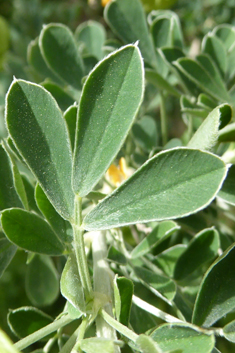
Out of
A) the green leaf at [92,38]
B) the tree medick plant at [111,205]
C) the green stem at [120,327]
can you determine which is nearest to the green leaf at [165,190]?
the tree medick plant at [111,205]

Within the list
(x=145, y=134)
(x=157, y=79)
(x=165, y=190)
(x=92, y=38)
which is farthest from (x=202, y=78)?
(x=92, y=38)

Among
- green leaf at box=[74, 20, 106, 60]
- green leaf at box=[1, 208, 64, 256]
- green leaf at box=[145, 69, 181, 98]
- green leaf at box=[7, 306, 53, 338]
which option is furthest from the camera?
green leaf at box=[74, 20, 106, 60]

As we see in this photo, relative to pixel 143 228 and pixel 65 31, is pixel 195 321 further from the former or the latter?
pixel 65 31

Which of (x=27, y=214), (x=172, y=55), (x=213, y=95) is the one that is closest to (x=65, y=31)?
(x=172, y=55)

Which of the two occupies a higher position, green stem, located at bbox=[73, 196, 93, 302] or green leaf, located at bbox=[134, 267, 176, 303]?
green stem, located at bbox=[73, 196, 93, 302]

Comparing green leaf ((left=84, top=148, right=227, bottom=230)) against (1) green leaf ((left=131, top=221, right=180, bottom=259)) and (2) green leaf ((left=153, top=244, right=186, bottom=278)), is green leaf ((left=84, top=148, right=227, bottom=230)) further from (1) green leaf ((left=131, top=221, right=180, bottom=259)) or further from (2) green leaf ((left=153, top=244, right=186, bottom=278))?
(2) green leaf ((left=153, top=244, right=186, bottom=278))

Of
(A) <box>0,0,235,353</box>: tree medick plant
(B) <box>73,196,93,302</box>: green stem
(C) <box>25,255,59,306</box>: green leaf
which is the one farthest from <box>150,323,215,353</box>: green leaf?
(C) <box>25,255,59,306</box>: green leaf
